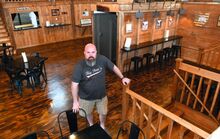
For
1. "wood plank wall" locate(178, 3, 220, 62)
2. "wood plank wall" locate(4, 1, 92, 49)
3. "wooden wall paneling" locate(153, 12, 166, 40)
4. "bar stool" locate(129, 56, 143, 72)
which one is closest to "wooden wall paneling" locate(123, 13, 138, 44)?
"bar stool" locate(129, 56, 143, 72)

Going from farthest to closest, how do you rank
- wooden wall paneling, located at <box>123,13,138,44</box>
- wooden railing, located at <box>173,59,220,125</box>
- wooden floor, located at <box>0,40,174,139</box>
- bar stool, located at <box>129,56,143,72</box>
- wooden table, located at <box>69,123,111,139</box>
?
bar stool, located at <box>129,56,143,72</box> < wooden wall paneling, located at <box>123,13,138,44</box> < wooden floor, located at <box>0,40,174,139</box> < wooden railing, located at <box>173,59,220,125</box> < wooden table, located at <box>69,123,111,139</box>

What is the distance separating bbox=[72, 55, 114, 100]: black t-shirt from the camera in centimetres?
266

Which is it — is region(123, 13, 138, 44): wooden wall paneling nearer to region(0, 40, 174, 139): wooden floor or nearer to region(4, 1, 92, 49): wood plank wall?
region(0, 40, 174, 139): wooden floor

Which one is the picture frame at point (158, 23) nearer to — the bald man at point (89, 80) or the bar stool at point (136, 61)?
the bar stool at point (136, 61)

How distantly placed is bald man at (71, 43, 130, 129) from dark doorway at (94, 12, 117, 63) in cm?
322

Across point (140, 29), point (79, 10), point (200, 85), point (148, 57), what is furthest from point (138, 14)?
point (79, 10)

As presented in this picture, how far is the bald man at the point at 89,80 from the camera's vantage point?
2.64 metres

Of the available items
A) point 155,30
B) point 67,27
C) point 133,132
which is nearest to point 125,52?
point 155,30

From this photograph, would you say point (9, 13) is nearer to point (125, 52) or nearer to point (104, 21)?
point (104, 21)

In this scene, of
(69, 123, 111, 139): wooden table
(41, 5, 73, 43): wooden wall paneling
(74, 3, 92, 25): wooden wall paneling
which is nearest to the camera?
(69, 123, 111, 139): wooden table

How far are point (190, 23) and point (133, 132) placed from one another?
20.3 feet

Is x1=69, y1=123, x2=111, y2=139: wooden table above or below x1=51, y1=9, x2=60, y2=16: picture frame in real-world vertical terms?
below

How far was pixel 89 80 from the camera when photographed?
2744 mm

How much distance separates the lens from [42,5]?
8898 mm
